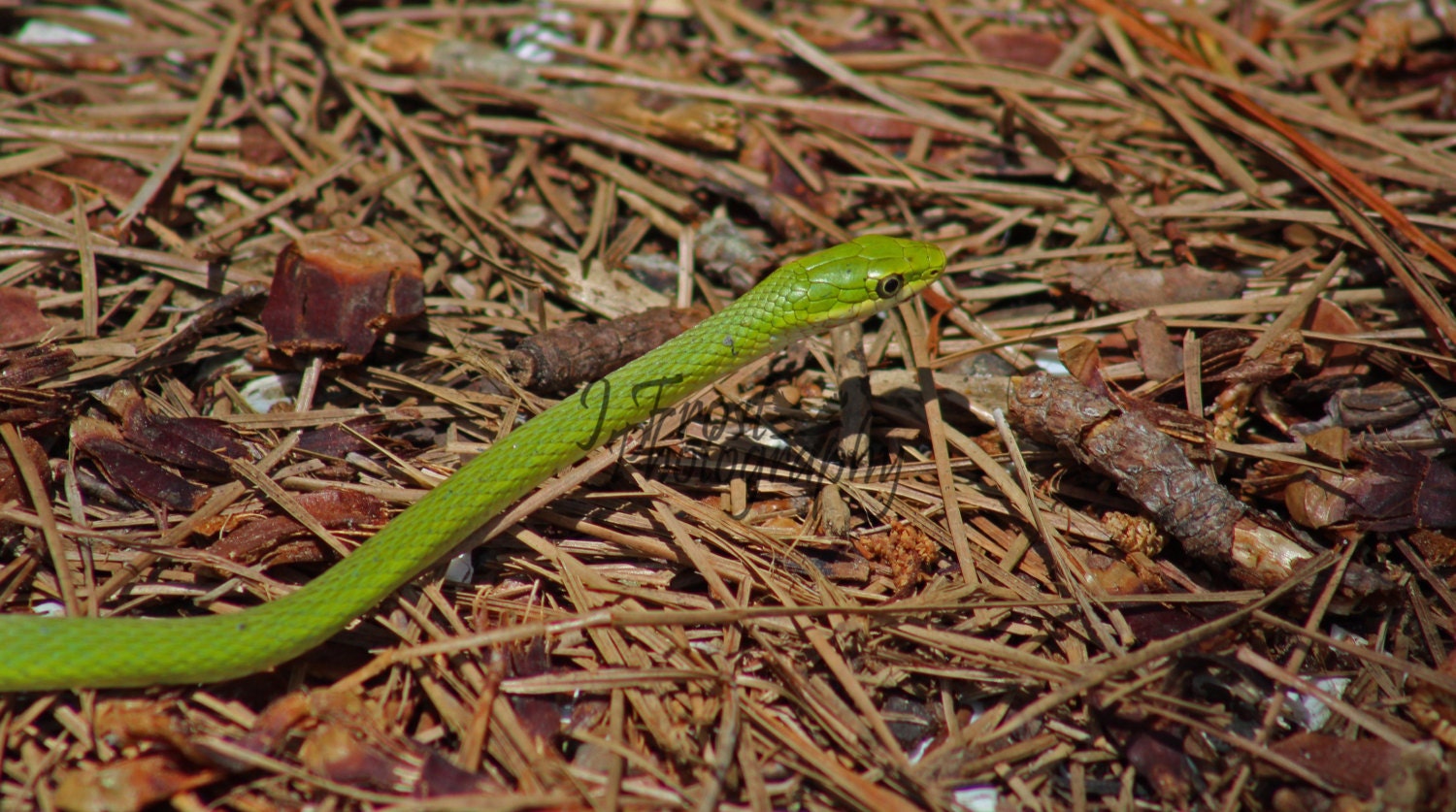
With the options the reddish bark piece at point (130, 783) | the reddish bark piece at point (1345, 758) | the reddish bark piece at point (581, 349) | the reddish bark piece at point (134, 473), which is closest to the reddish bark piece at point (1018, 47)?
the reddish bark piece at point (581, 349)

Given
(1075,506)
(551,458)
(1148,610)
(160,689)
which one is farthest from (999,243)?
(160,689)

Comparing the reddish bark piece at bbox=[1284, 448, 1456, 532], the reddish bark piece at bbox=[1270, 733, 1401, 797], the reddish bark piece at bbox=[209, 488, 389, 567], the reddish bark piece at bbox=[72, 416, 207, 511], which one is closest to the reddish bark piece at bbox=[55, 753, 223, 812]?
the reddish bark piece at bbox=[209, 488, 389, 567]

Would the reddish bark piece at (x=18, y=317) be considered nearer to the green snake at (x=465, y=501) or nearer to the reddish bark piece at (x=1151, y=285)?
the green snake at (x=465, y=501)

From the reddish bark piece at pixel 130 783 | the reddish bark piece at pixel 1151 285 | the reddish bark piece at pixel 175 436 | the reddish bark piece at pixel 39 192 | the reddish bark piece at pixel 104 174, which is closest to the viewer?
the reddish bark piece at pixel 130 783

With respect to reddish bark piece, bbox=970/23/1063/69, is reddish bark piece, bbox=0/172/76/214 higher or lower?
lower

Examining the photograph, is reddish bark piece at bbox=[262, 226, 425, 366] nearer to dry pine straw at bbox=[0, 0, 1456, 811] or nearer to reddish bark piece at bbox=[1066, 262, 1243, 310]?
dry pine straw at bbox=[0, 0, 1456, 811]

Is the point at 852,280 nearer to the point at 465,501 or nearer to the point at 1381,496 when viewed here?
the point at 465,501

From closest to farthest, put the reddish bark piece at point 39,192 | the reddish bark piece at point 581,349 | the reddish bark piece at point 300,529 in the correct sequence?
the reddish bark piece at point 300,529 < the reddish bark piece at point 581,349 < the reddish bark piece at point 39,192

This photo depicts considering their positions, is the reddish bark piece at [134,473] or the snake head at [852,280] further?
the snake head at [852,280]
